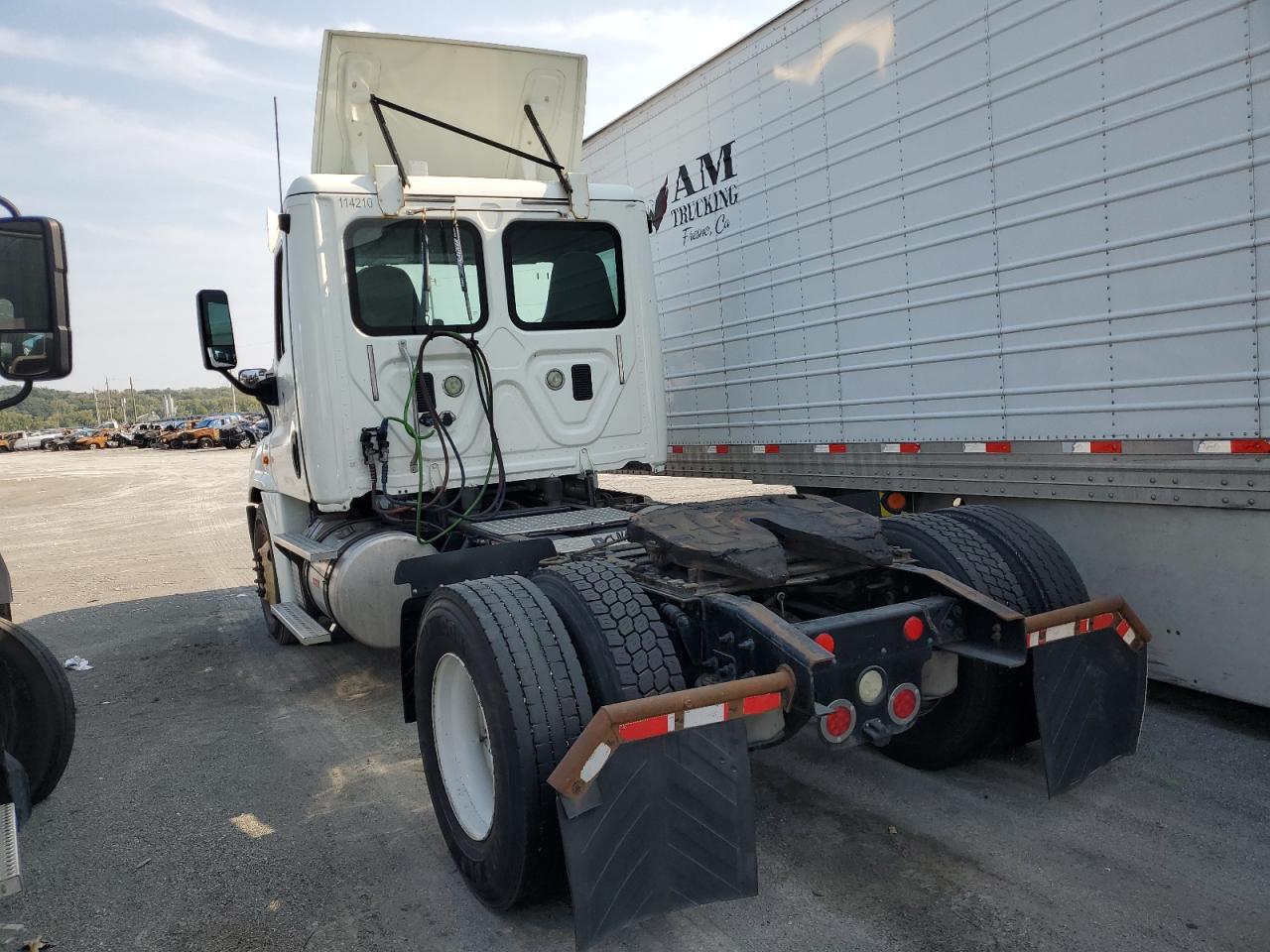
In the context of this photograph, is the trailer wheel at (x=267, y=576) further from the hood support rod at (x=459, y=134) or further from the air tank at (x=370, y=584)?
the hood support rod at (x=459, y=134)

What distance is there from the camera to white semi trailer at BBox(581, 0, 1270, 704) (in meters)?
3.75

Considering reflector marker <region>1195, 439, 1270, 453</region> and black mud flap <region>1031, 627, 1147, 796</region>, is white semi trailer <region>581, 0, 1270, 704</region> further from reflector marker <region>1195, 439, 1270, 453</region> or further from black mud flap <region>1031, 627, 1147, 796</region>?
black mud flap <region>1031, 627, 1147, 796</region>

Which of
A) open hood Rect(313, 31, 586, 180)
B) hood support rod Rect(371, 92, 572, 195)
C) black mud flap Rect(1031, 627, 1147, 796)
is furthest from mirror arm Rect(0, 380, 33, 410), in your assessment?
black mud flap Rect(1031, 627, 1147, 796)

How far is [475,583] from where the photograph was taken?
3262mm

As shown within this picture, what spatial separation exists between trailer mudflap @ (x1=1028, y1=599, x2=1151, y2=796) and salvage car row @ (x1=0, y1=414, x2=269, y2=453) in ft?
130

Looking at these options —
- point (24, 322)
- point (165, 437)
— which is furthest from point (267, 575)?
point (165, 437)

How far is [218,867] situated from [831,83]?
16.9 feet

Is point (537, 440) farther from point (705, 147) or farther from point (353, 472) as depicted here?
point (705, 147)

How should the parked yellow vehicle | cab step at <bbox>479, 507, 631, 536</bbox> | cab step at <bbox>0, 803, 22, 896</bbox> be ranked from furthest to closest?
the parked yellow vehicle, cab step at <bbox>479, 507, 631, 536</bbox>, cab step at <bbox>0, 803, 22, 896</bbox>

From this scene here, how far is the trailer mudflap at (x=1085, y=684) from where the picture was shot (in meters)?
3.06

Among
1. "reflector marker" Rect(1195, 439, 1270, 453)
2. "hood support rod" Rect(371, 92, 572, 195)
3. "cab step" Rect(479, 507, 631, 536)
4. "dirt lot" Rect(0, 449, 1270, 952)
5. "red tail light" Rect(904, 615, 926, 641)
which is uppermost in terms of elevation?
"hood support rod" Rect(371, 92, 572, 195)

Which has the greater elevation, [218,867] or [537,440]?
[537,440]

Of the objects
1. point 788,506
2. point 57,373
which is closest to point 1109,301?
point 788,506

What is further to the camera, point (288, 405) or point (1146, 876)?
point (288, 405)
